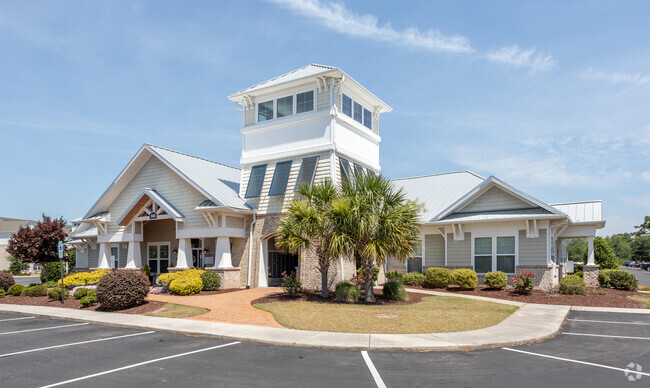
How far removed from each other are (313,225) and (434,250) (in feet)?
33.2

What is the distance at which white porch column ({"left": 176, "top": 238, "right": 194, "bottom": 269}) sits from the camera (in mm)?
24797

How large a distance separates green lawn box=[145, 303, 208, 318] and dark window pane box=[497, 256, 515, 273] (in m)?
15.5

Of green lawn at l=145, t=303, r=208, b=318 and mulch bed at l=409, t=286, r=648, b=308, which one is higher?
green lawn at l=145, t=303, r=208, b=318

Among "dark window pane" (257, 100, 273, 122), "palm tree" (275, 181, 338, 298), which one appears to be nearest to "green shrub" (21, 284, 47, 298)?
"palm tree" (275, 181, 338, 298)

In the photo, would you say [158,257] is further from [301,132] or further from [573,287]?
[573,287]

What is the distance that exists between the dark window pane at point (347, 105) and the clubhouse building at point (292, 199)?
2.1 inches

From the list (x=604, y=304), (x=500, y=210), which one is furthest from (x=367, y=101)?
(x=604, y=304)

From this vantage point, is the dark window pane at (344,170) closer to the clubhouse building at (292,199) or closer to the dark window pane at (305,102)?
the clubhouse building at (292,199)

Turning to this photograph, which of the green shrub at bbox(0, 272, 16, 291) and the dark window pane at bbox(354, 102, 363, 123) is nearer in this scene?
the green shrub at bbox(0, 272, 16, 291)

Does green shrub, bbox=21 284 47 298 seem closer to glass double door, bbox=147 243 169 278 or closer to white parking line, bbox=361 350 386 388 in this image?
glass double door, bbox=147 243 169 278

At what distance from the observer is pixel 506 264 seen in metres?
23.9

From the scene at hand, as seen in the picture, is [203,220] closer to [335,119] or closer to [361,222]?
[335,119]

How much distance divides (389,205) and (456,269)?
7.32 m

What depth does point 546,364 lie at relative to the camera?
366 inches
